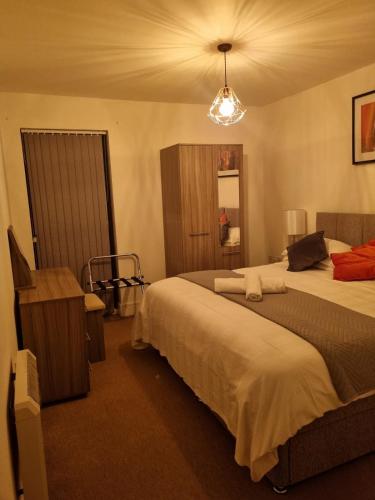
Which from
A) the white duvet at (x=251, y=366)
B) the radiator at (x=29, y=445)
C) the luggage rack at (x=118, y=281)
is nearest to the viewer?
the radiator at (x=29, y=445)

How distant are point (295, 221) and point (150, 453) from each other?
3078 mm

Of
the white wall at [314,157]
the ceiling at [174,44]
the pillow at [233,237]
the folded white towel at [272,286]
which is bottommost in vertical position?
the folded white towel at [272,286]

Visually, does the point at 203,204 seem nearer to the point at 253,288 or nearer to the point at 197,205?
the point at 197,205

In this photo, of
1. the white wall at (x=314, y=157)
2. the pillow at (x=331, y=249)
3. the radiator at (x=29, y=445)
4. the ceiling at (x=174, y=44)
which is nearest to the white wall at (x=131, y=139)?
the ceiling at (x=174, y=44)

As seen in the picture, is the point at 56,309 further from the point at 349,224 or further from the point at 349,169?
the point at 349,169

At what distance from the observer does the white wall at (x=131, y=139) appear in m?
4.02

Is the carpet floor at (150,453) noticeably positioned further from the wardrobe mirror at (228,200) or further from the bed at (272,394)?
the wardrobe mirror at (228,200)

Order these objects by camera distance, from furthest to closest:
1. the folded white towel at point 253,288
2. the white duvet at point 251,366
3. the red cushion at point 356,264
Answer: the red cushion at point 356,264 < the folded white towel at point 253,288 < the white duvet at point 251,366

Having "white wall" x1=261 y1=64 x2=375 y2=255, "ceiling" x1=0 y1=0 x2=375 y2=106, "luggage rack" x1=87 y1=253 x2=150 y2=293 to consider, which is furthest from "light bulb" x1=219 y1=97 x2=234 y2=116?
"luggage rack" x1=87 y1=253 x2=150 y2=293

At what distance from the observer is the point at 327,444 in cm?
191

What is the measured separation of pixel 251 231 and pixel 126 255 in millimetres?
1771

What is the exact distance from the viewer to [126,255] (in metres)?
4.66

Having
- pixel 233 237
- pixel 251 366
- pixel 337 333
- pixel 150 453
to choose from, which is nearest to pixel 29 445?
pixel 150 453

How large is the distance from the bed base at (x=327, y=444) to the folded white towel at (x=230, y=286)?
1.09 metres
